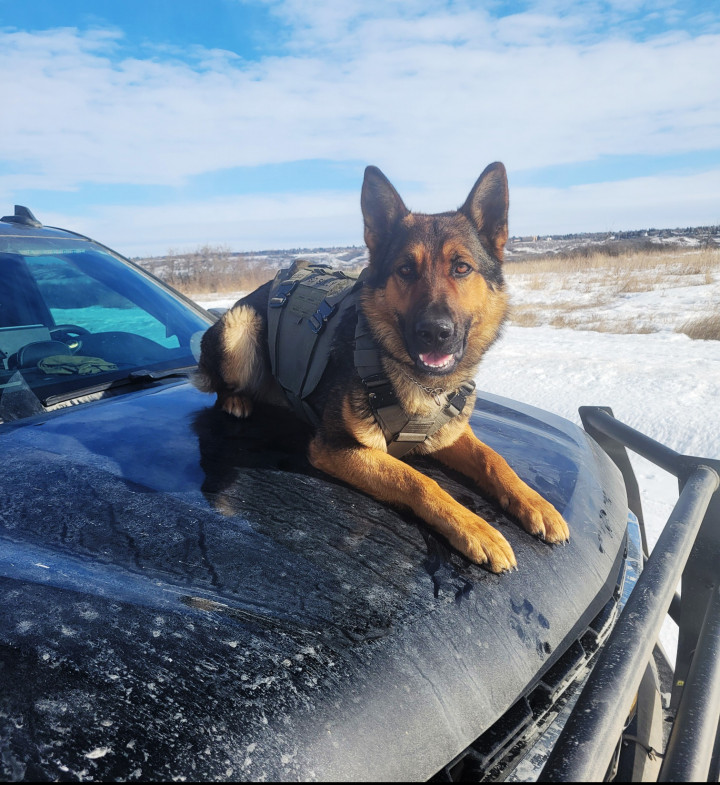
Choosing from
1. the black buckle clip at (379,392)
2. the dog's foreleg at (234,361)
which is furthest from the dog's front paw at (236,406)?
the black buckle clip at (379,392)

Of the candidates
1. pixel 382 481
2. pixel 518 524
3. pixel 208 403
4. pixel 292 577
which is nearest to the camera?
pixel 292 577

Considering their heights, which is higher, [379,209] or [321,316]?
[379,209]

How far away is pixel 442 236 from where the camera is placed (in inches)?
87.7

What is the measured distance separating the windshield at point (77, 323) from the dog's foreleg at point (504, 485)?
4.85 feet

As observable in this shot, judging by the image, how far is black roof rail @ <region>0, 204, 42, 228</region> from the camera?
9.51 ft

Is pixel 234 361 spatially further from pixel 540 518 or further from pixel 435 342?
pixel 540 518

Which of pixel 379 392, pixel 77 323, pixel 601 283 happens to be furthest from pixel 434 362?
pixel 601 283

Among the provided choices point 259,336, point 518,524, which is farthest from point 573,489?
point 259,336

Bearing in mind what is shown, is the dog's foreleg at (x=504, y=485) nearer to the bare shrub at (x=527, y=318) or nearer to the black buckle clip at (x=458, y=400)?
the black buckle clip at (x=458, y=400)

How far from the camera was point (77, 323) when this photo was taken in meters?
2.64

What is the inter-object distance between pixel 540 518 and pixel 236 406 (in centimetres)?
131

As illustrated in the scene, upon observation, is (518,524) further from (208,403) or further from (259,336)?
(259,336)

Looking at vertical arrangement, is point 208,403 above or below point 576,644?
above

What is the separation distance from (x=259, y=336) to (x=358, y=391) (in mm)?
910
